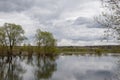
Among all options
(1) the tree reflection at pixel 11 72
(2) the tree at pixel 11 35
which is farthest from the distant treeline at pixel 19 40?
(1) the tree reflection at pixel 11 72

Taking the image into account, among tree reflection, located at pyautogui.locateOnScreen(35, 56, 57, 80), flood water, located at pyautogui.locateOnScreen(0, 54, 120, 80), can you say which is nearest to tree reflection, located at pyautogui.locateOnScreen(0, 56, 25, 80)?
flood water, located at pyautogui.locateOnScreen(0, 54, 120, 80)

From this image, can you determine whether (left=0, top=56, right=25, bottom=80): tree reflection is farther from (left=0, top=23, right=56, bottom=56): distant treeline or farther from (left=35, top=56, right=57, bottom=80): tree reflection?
(left=0, top=23, right=56, bottom=56): distant treeline

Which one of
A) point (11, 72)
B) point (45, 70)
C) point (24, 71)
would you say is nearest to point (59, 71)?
point (45, 70)

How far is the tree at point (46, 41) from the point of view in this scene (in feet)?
249

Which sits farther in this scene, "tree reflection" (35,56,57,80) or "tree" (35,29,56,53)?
"tree" (35,29,56,53)

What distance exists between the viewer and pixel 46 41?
76.4 meters

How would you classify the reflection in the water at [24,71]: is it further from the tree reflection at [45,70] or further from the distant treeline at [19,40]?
the distant treeline at [19,40]

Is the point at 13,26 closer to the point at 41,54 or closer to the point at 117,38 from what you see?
the point at 41,54

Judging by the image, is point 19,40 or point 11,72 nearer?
point 11,72

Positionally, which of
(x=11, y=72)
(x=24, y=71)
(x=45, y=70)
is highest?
(x=11, y=72)

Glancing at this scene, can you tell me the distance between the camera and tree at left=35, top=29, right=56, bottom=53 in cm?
7594

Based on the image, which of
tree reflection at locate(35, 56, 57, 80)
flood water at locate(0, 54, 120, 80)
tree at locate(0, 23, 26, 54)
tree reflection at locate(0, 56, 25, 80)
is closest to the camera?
tree reflection at locate(0, 56, 25, 80)

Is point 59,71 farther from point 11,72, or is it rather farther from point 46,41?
point 46,41

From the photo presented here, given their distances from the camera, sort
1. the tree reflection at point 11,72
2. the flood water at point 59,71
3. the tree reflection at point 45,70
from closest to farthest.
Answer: the tree reflection at point 11,72
the flood water at point 59,71
the tree reflection at point 45,70
